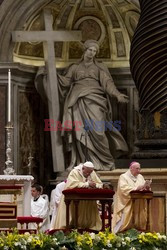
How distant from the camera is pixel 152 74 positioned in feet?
49.6

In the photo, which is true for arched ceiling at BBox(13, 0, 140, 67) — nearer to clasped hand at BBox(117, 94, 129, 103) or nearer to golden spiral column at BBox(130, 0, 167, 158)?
clasped hand at BBox(117, 94, 129, 103)

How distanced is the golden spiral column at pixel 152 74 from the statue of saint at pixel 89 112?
6.89ft

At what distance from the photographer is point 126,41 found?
728 inches

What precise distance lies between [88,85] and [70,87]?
35 cm

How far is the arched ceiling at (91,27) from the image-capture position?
60.0 ft

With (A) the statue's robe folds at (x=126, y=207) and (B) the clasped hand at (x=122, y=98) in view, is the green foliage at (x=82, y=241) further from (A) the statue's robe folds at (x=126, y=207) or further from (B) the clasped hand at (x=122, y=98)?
(B) the clasped hand at (x=122, y=98)

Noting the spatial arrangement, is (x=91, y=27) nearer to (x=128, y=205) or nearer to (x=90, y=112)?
(x=90, y=112)

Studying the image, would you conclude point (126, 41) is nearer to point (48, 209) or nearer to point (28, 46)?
point (28, 46)

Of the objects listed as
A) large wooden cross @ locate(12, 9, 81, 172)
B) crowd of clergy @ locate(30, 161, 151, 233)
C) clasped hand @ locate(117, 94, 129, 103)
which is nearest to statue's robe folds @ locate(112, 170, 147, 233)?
crowd of clergy @ locate(30, 161, 151, 233)

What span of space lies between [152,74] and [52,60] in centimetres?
299

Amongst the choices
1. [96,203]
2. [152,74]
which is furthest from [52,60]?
[96,203]

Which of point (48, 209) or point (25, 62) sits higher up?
point (25, 62)

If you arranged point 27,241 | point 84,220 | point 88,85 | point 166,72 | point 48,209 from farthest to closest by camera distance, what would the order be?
point 88,85, point 48,209, point 166,72, point 84,220, point 27,241

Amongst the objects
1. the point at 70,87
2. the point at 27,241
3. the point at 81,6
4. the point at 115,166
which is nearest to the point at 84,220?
the point at 27,241
